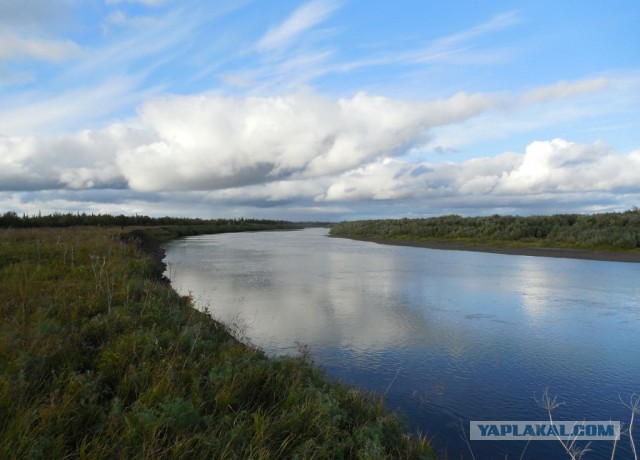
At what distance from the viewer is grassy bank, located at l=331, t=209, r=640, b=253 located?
123 feet

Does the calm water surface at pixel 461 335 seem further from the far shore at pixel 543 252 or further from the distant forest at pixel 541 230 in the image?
the distant forest at pixel 541 230

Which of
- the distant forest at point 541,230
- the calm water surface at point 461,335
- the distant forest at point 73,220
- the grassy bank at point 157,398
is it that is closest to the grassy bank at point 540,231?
the distant forest at point 541,230

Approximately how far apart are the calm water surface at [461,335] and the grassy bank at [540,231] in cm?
1264

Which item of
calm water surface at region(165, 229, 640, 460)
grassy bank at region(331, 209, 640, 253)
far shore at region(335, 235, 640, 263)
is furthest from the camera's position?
grassy bank at region(331, 209, 640, 253)

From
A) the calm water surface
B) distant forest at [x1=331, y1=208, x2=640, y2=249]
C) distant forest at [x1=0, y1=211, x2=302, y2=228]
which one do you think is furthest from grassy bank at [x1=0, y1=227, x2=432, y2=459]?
distant forest at [x1=0, y1=211, x2=302, y2=228]

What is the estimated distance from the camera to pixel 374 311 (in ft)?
51.9

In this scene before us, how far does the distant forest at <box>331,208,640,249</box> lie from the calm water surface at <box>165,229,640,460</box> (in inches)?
521

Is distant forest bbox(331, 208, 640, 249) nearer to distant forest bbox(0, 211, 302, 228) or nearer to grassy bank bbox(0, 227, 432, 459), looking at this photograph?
grassy bank bbox(0, 227, 432, 459)

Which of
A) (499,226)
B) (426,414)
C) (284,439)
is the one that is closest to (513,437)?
(426,414)

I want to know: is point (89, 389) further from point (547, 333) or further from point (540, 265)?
point (540, 265)

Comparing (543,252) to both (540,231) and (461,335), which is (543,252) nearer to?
(540,231)

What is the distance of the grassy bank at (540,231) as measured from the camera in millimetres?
37562

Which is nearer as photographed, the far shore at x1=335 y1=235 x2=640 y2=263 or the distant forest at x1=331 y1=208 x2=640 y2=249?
the far shore at x1=335 y1=235 x2=640 y2=263

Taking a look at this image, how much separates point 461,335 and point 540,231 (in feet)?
130
